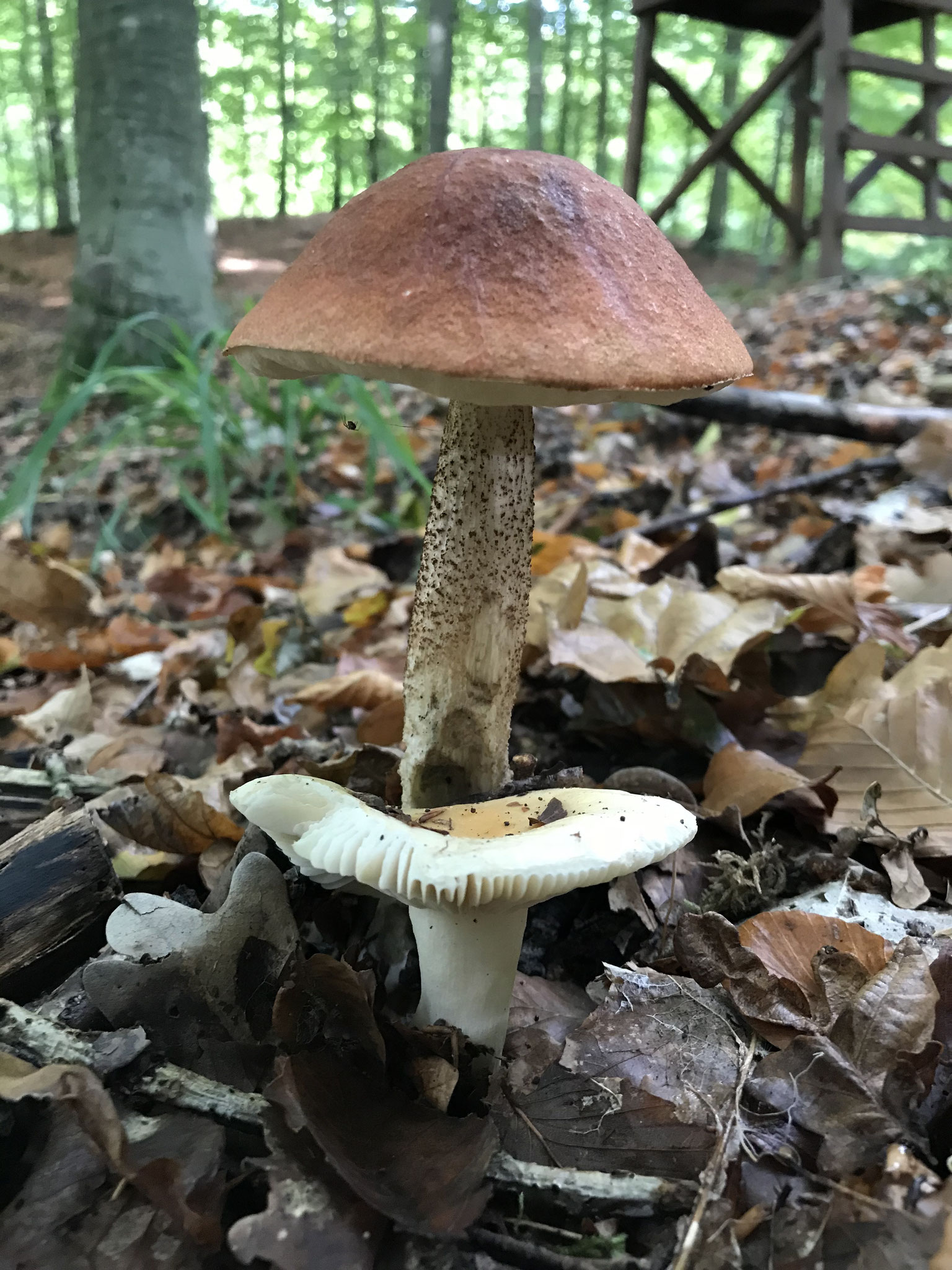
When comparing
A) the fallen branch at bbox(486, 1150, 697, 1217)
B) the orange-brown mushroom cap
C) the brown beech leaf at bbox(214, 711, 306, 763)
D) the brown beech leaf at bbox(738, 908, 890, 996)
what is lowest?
the brown beech leaf at bbox(214, 711, 306, 763)

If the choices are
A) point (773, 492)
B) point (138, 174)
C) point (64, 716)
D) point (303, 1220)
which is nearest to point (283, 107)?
point (138, 174)

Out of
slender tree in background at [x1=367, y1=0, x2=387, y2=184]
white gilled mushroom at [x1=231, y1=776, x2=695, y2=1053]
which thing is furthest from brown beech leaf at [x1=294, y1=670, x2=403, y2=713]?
slender tree in background at [x1=367, y1=0, x2=387, y2=184]

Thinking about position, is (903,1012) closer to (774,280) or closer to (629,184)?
(629,184)

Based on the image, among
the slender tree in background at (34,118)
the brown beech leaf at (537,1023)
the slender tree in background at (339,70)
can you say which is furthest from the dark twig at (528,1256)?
the slender tree in background at (34,118)

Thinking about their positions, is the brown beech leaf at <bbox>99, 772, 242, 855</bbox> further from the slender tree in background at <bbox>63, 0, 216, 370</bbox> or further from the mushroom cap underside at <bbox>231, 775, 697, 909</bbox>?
the slender tree in background at <bbox>63, 0, 216, 370</bbox>

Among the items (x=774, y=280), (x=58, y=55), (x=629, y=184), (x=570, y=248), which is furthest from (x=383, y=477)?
(x=58, y=55)

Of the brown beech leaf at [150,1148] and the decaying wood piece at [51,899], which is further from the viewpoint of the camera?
the decaying wood piece at [51,899]

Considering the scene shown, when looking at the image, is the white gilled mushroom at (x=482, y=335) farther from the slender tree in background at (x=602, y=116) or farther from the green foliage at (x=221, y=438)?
the slender tree in background at (x=602, y=116)
